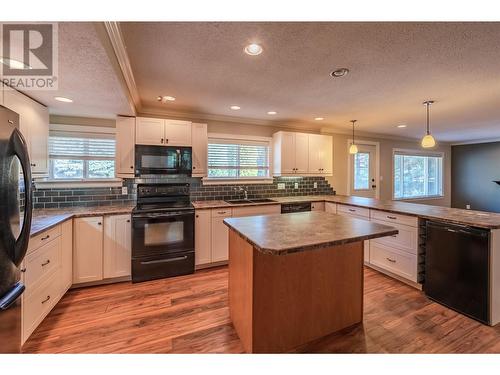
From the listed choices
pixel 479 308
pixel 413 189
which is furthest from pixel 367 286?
pixel 413 189

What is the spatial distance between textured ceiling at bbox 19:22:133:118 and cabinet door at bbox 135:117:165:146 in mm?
206

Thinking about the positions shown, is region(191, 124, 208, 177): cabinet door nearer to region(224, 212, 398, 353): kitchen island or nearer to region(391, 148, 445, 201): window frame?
region(224, 212, 398, 353): kitchen island

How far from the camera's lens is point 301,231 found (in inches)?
62.8

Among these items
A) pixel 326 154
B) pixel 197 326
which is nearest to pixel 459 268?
pixel 197 326

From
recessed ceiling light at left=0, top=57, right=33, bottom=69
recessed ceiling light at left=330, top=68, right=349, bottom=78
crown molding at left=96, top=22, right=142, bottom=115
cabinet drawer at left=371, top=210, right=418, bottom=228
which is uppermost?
recessed ceiling light at left=330, top=68, right=349, bottom=78

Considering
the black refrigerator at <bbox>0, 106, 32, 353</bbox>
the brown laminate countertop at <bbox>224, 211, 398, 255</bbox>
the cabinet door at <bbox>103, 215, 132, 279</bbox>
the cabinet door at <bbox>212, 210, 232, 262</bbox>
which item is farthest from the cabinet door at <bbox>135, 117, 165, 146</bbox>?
the brown laminate countertop at <bbox>224, 211, 398, 255</bbox>

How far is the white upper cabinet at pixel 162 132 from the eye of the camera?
2973 millimetres

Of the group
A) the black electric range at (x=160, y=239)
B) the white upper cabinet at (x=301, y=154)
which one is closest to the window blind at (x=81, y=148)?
the black electric range at (x=160, y=239)

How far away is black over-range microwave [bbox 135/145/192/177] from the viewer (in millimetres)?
2928

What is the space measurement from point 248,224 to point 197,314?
1.07 m

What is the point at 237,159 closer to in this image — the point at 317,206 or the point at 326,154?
the point at 317,206

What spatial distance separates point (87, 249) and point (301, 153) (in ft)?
11.4

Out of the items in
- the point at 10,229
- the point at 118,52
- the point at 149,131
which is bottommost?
the point at 10,229

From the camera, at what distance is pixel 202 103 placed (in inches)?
121
